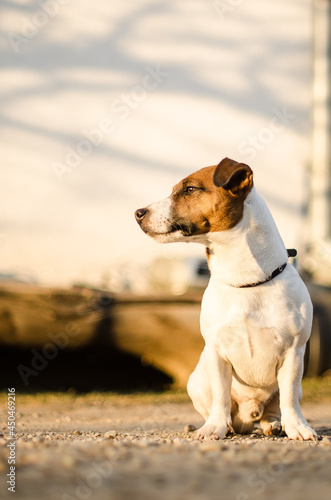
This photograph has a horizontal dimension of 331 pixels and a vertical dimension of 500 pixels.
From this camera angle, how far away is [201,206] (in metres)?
2.88

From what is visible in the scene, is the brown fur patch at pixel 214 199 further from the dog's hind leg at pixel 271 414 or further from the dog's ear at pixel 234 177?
the dog's hind leg at pixel 271 414

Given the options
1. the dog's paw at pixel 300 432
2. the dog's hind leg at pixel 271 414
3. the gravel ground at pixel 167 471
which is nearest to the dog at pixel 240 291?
the dog's paw at pixel 300 432

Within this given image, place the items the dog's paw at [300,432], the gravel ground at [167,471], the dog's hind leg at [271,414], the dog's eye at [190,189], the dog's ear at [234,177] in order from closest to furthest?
the gravel ground at [167,471]
the dog's paw at [300,432]
the dog's ear at [234,177]
the dog's eye at [190,189]
the dog's hind leg at [271,414]

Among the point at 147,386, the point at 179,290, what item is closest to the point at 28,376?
the point at 147,386

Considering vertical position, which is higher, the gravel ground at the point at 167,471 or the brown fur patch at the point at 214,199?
the brown fur patch at the point at 214,199

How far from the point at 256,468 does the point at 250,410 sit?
1.39 meters

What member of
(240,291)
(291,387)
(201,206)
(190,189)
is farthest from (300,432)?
(190,189)

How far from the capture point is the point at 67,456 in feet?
5.63

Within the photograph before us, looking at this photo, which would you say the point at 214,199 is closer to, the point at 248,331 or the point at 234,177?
the point at 234,177

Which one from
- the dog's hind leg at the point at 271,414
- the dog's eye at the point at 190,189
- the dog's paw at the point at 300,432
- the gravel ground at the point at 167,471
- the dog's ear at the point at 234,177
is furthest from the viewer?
the dog's hind leg at the point at 271,414

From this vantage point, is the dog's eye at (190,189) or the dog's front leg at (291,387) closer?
the dog's front leg at (291,387)

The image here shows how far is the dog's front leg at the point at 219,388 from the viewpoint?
283 centimetres

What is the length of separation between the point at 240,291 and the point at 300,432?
68cm

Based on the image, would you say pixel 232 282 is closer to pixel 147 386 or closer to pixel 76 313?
pixel 76 313
